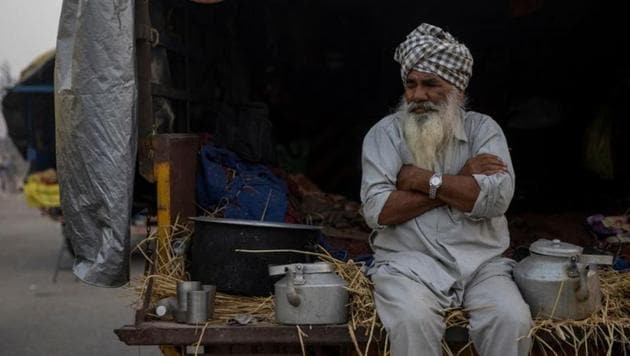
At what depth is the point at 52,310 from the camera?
7.26 meters

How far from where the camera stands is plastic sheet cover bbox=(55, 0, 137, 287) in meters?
3.39

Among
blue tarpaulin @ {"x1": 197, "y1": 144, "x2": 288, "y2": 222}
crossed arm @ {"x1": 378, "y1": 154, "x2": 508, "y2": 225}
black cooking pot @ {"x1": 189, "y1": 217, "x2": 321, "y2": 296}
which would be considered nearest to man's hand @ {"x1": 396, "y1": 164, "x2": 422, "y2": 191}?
crossed arm @ {"x1": 378, "y1": 154, "x2": 508, "y2": 225}

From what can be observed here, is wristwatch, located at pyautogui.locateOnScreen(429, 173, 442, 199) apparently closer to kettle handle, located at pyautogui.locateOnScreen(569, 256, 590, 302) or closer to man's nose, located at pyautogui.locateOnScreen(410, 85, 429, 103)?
man's nose, located at pyautogui.locateOnScreen(410, 85, 429, 103)

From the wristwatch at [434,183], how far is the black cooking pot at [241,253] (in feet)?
2.15

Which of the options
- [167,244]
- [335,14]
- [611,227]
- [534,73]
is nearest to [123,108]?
[167,244]

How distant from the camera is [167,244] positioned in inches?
143

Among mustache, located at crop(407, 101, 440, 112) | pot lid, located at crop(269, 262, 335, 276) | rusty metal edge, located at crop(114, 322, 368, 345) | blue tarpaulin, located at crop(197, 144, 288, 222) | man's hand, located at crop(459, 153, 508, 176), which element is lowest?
rusty metal edge, located at crop(114, 322, 368, 345)

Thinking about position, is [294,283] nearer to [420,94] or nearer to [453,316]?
[453,316]

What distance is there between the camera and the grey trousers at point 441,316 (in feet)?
9.07

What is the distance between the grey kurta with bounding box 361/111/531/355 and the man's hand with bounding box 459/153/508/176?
1.7 inches

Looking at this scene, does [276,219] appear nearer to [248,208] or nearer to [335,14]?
[248,208]

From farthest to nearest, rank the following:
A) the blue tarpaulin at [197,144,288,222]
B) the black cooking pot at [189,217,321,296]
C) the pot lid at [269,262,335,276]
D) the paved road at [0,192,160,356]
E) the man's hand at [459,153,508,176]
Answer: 1. the paved road at [0,192,160,356]
2. the blue tarpaulin at [197,144,288,222]
3. the black cooking pot at [189,217,321,296]
4. the man's hand at [459,153,508,176]
5. the pot lid at [269,262,335,276]

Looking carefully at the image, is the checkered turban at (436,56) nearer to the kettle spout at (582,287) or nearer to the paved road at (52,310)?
the kettle spout at (582,287)

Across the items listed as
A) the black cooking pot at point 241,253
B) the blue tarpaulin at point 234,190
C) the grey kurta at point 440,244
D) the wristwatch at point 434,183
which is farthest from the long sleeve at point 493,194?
the blue tarpaulin at point 234,190
